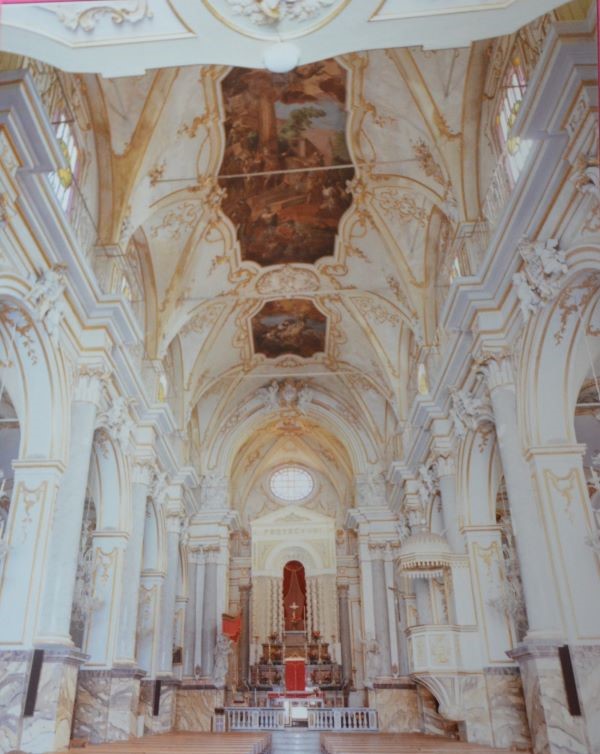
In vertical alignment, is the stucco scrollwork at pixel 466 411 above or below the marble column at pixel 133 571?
above

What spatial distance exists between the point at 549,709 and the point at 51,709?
6.06 meters

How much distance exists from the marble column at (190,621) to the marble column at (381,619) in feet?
18.5

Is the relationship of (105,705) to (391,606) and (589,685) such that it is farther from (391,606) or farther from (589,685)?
(391,606)

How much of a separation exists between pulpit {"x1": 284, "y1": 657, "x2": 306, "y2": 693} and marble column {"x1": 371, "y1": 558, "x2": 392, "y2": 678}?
4318 mm

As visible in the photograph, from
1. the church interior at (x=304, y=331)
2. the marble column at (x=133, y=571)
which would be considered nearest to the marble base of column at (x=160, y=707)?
the church interior at (x=304, y=331)

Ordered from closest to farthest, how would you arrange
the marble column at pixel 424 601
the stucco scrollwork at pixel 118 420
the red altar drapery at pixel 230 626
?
the stucco scrollwork at pixel 118 420 → the marble column at pixel 424 601 → the red altar drapery at pixel 230 626

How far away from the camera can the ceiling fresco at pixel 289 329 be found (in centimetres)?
1961

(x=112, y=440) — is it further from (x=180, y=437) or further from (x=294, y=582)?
(x=294, y=582)

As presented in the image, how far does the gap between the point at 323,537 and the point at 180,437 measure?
10679 millimetres

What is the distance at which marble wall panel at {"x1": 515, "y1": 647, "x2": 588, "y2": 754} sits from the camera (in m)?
7.59

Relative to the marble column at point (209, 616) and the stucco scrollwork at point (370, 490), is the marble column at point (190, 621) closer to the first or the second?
the marble column at point (209, 616)

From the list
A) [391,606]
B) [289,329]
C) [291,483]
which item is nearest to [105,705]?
[391,606]

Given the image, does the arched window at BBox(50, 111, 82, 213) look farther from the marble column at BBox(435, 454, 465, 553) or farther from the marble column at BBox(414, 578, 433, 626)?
the marble column at BBox(414, 578, 433, 626)

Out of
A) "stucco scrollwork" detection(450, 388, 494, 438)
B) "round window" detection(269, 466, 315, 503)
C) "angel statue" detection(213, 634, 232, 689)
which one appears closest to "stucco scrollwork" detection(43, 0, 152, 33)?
"stucco scrollwork" detection(450, 388, 494, 438)
